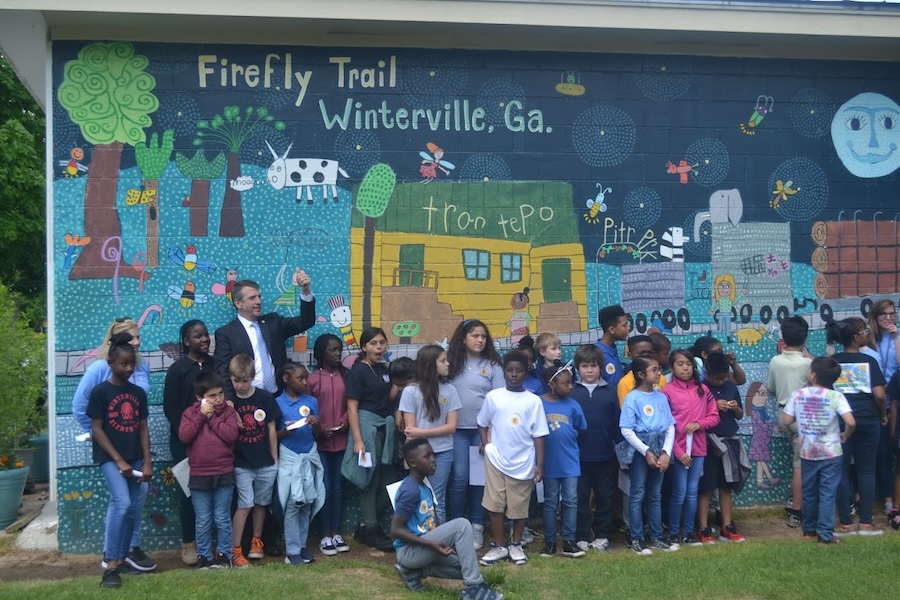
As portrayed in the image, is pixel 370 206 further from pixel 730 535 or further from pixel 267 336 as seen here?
pixel 730 535

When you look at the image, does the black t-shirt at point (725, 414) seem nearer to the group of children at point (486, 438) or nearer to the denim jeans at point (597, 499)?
the group of children at point (486, 438)

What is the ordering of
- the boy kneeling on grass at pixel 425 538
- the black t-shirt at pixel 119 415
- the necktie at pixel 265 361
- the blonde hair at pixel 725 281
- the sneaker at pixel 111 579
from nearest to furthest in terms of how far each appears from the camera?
1. the boy kneeling on grass at pixel 425 538
2. the sneaker at pixel 111 579
3. the black t-shirt at pixel 119 415
4. the necktie at pixel 265 361
5. the blonde hair at pixel 725 281

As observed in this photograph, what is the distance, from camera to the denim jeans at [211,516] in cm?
757

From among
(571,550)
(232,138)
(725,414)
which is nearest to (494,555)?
(571,550)

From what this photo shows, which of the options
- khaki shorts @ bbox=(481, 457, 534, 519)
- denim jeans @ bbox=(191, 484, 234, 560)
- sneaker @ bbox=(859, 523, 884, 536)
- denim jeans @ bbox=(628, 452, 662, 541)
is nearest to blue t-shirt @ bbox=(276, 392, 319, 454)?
denim jeans @ bbox=(191, 484, 234, 560)

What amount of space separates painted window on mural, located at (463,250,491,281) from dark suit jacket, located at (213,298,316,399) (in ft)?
4.87

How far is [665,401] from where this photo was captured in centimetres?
807

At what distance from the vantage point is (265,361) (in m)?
8.29

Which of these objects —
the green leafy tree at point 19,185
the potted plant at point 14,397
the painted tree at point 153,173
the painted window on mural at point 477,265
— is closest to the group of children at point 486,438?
the painted window on mural at point 477,265

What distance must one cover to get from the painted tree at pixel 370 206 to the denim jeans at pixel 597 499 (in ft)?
7.72

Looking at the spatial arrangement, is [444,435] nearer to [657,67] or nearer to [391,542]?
[391,542]

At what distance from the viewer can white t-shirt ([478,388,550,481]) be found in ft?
25.3

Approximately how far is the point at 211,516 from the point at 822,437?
4.99 metres

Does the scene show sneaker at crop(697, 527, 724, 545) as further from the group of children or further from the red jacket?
the red jacket
